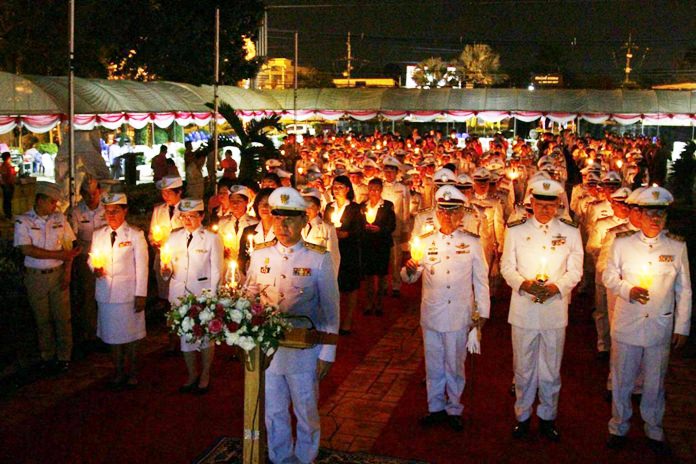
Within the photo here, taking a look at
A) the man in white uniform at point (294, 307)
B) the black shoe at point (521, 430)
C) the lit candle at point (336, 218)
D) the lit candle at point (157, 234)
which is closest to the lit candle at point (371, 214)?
the lit candle at point (336, 218)

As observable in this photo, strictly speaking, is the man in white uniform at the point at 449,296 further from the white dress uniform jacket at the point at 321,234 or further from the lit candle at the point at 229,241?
the lit candle at the point at 229,241

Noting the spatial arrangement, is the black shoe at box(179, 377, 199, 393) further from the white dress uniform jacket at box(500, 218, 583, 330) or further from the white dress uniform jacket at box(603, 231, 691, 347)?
the white dress uniform jacket at box(603, 231, 691, 347)

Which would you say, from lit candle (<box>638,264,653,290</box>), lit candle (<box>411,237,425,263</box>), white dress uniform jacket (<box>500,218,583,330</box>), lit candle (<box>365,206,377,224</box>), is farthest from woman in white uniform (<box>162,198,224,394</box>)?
lit candle (<box>638,264,653,290</box>)

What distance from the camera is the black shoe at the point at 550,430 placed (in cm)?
690

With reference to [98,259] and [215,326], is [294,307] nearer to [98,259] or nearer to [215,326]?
[215,326]

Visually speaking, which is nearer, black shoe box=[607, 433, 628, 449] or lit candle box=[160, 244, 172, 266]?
black shoe box=[607, 433, 628, 449]

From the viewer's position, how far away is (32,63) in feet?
114

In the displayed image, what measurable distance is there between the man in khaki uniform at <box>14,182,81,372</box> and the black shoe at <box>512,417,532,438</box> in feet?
15.8

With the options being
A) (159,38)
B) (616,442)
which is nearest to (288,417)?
(616,442)

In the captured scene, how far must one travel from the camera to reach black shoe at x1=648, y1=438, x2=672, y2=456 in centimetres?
670

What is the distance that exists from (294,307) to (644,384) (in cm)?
307

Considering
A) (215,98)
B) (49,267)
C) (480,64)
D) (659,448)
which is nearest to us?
(659,448)

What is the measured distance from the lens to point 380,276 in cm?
1162

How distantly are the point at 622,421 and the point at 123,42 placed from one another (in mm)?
39547
